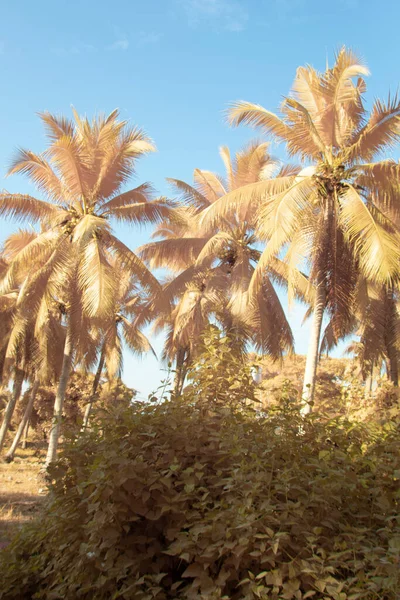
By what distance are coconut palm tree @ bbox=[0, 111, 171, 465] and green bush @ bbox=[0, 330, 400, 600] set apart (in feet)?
36.0

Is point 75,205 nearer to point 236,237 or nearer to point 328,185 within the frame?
point 236,237

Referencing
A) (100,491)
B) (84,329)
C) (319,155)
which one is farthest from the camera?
(84,329)

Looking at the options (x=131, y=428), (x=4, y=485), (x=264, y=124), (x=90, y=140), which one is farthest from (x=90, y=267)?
(x=131, y=428)

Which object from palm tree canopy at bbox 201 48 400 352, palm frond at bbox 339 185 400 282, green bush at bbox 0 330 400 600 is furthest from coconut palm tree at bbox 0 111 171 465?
green bush at bbox 0 330 400 600

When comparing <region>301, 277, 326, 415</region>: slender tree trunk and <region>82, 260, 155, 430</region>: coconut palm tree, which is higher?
<region>82, 260, 155, 430</region>: coconut palm tree

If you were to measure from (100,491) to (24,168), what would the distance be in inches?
554

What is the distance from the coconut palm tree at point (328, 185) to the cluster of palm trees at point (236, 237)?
31 mm

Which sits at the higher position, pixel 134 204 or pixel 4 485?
pixel 134 204

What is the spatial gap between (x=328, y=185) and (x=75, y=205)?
303 inches

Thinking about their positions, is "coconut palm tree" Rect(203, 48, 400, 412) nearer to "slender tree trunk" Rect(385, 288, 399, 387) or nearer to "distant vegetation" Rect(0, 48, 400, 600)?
"distant vegetation" Rect(0, 48, 400, 600)

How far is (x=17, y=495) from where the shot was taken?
42.1 ft

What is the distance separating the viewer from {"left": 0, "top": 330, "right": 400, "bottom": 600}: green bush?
2758mm

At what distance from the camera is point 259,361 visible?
5.21 metres

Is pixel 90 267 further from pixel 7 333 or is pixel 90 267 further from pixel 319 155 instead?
pixel 7 333
